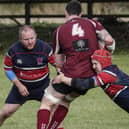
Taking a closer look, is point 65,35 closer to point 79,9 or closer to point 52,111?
point 79,9

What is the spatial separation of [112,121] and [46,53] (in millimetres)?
1747

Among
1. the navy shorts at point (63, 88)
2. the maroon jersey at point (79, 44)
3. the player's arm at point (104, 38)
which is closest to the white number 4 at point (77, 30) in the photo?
the maroon jersey at point (79, 44)

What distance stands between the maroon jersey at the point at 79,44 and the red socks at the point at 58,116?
499 millimetres

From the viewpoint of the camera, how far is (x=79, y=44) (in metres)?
6.66

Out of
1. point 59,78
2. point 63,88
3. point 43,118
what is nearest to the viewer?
point 59,78

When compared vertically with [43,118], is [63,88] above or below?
above

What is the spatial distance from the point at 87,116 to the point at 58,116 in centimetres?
197

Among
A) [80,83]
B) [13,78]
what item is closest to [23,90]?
[13,78]

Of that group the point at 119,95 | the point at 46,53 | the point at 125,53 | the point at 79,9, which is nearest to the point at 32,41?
the point at 46,53

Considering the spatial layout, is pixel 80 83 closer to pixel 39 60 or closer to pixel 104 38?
pixel 104 38

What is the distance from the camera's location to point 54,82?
6.74m

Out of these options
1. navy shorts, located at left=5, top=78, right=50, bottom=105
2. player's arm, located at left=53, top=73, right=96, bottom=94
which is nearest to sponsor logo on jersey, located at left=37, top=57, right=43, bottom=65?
navy shorts, located at left=5, top=78, right=50, bottom=105

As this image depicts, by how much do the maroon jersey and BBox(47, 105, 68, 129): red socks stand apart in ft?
1.64

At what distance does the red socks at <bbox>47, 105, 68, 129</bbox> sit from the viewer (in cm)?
702
